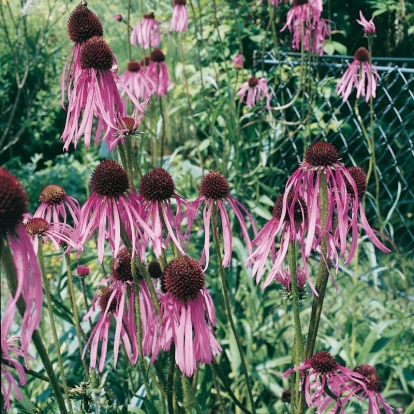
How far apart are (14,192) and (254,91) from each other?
5.40ft

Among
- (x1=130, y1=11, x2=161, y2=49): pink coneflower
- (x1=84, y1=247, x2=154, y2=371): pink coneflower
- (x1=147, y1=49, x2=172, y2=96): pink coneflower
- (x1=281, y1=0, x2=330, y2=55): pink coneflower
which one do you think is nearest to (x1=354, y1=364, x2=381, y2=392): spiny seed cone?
(x1=84, y1=247, x2=154, y2=371): pink coneflower

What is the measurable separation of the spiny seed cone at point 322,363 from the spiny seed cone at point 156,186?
0.29m

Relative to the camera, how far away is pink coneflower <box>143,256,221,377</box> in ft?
2.24

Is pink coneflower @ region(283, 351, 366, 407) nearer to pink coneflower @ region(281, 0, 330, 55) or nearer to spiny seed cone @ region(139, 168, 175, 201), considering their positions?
spiny seed cone @ region(139, 168, 175, 201)

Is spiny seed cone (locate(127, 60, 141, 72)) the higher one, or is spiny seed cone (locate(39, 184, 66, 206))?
spiny seed cone (locate(127, 60, 141, 72))

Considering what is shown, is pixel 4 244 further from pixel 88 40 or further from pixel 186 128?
pixel 186 128

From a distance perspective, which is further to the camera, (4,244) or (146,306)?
(146,306)

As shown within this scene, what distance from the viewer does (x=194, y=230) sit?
6.79 ft

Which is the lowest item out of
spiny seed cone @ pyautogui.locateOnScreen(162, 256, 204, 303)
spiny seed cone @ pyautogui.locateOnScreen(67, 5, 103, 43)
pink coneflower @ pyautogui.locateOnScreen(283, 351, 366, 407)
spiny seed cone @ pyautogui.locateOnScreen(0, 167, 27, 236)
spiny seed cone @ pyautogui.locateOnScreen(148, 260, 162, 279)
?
pink coneflower @ pyautogui.locateOnScreen(283, 351, 366, 407)

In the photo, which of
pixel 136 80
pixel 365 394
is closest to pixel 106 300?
pixel 365 394

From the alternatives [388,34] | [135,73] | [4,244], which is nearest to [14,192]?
[4,244]

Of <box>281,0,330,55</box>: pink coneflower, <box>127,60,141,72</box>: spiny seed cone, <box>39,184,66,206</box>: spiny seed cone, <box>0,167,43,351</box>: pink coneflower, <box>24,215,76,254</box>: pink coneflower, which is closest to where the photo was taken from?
<box>0,167,43,351</box>: pink coneflower

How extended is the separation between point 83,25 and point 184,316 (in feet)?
1.58

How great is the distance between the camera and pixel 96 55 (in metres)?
0.82
